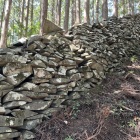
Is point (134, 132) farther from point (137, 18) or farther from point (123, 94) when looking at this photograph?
point (137, 18)

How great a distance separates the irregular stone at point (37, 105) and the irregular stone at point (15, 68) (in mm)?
590

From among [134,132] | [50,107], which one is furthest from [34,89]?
[134,132]

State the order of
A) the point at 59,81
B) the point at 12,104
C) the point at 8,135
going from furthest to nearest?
the point at 59,81 → the point at 12,104 → the point at 8,135

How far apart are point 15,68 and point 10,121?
901 millimetres

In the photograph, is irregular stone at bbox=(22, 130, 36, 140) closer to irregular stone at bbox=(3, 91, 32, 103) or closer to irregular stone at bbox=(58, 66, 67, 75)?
irregular stone at bbox=(3, 91, 32, 103)

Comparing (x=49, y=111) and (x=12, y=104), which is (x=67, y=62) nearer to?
(x=49, y=111)

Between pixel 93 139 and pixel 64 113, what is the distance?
77 centimetres

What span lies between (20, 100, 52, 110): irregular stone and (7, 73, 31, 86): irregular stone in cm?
43

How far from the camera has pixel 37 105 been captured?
3609 mm

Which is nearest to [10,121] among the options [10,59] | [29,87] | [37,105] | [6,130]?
[6,130]

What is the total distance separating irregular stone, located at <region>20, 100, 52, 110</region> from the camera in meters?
3.50

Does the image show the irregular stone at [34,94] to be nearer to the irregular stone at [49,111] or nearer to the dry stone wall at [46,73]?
the dry stone wall at [46,73]

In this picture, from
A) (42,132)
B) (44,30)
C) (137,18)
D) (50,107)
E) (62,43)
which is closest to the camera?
(42,132)

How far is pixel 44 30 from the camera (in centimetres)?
529
